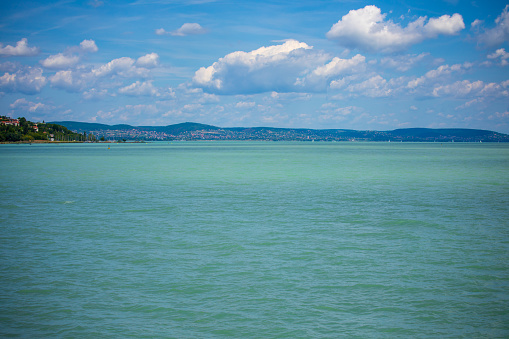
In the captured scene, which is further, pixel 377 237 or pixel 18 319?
pixel 377 237

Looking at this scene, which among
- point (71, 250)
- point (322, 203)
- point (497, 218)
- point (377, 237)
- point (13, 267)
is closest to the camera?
point (13, 267)

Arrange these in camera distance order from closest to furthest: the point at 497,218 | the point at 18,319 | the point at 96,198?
the point at 18,319, the point at 497,218, the point at 96,198

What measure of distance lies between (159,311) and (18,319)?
3.20 metres

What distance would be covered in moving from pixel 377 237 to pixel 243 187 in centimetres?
2029

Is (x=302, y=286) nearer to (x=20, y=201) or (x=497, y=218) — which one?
(x=497, y=218)

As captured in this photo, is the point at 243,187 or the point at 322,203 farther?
the point at 243,187

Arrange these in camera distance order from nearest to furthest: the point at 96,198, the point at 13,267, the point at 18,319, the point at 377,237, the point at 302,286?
the point at 18,319 < the point at 302,286 < the point at 13,267 < the point at 377,237 < the point at 96,198

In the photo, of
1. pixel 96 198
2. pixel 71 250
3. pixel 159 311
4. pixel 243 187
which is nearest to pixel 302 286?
pixel 159 311

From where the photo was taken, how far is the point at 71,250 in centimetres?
1619

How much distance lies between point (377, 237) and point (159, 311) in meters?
10.3

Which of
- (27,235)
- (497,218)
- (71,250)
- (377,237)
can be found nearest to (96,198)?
(27,235)

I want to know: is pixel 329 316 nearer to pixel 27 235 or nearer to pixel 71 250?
pixel 71 250

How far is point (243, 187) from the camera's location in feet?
123

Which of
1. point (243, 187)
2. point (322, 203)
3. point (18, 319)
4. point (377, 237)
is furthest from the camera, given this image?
point (243, 187)
